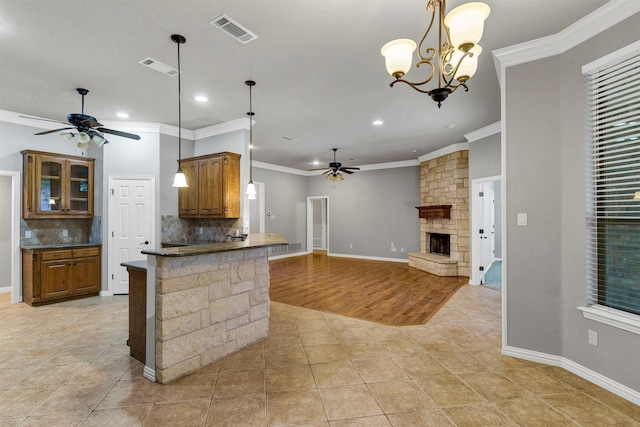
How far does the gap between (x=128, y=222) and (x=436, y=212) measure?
20.2 ft

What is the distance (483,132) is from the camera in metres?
5.56

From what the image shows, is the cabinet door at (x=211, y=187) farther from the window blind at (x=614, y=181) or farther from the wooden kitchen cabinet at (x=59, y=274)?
the window blind at (x=614, y=181)

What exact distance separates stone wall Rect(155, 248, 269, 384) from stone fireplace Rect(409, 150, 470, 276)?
477cm

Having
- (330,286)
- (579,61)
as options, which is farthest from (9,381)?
(579,61)

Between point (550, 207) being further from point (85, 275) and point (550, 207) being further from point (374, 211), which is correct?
point (374, 211)

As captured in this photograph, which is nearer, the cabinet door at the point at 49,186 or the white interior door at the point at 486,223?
the cabinet door at the point at 49,186

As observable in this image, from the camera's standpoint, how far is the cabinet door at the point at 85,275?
4793 mm

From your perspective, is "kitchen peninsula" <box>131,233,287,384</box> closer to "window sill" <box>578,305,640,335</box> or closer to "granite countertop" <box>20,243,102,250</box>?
"window sill" <box>578,305,640,335</box>

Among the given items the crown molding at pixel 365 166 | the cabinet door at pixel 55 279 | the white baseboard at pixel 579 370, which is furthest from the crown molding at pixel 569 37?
the cabinet door at pixel 55 279

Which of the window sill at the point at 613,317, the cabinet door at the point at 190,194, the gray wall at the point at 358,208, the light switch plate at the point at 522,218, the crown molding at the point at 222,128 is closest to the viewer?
the window sill at the point at 613,317

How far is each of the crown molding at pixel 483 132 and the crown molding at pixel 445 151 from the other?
611 millimetres

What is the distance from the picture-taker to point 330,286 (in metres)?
5.79

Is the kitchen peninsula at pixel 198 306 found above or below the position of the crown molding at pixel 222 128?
below

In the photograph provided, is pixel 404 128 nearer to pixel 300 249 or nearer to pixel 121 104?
pixel 121 104
